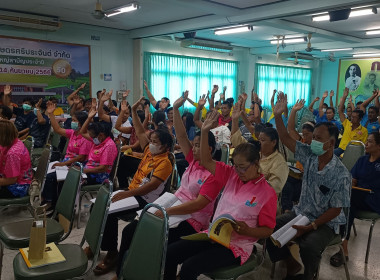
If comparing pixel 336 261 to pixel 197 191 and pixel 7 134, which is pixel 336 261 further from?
pixel 7 134

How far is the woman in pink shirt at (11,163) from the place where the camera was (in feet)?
9.44

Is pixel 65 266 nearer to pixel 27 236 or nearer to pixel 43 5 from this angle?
pixel 27 236

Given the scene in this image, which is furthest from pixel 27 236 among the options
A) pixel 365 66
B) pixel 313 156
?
pixel 365 66

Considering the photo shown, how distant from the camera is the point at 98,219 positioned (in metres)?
1.99

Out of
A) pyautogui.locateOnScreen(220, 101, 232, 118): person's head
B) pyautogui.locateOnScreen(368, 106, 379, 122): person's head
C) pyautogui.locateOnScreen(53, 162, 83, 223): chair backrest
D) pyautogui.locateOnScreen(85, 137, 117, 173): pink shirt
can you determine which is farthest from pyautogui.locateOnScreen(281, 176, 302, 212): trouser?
pyautogui.locateOnScreen(368, 106, 379, 122): person's head

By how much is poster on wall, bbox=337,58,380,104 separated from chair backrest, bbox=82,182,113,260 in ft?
42.1

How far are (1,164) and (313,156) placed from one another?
2717 mm

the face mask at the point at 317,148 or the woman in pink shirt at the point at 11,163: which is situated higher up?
the face mask at the point at 317,148

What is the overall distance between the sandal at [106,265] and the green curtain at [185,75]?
6.97 metres

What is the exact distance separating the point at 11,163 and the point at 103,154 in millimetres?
886

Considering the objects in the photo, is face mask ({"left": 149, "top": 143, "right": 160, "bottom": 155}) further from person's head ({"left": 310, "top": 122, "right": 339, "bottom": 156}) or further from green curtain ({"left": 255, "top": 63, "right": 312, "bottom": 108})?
green curtain ({"left": 255, "top": 63, "right": 312, "bottom": 108})

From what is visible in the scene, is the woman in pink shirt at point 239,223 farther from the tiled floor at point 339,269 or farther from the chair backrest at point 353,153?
the chair backrest at point 353,153

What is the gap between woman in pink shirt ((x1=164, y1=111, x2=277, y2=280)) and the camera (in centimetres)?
186

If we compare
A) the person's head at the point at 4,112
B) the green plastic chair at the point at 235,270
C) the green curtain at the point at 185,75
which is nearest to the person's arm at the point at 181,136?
the green plastic chair at the point at 235,270
